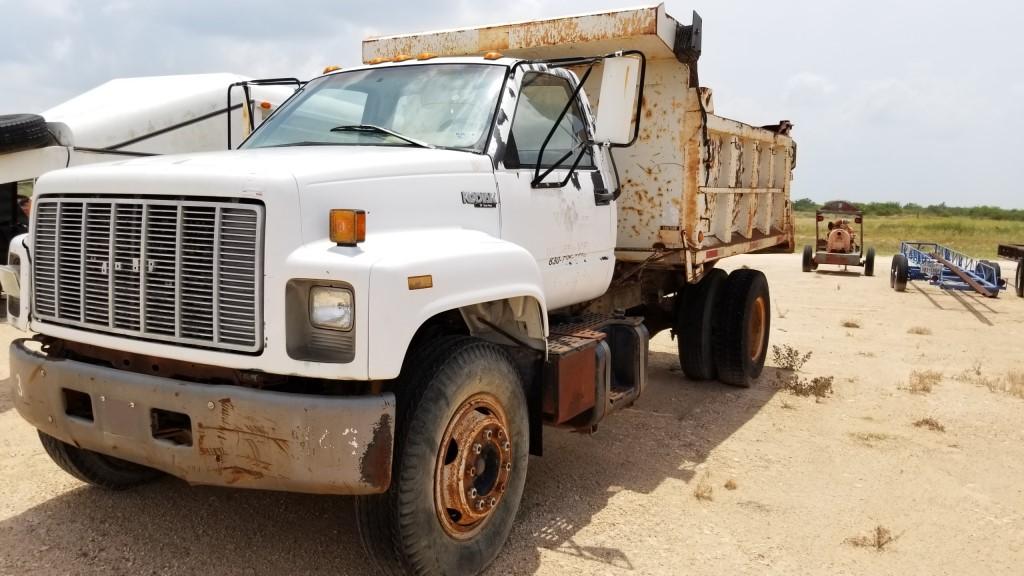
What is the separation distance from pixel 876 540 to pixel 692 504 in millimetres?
995

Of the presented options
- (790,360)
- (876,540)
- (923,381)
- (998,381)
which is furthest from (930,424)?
(876,540)

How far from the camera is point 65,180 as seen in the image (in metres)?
3.66

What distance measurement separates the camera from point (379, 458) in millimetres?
3186

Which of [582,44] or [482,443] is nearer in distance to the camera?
[482,443]

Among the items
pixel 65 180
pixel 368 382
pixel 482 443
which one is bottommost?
pixel 482 443

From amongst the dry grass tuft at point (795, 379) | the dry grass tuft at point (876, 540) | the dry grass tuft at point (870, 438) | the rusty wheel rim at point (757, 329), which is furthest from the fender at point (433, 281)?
the rusty wheel rim at point (757, 329)

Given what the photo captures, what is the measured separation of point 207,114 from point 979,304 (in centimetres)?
1304

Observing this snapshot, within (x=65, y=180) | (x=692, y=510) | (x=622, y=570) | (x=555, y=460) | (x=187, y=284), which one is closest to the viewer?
(x=187, y=284)

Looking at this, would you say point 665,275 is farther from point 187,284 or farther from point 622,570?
point 187,284

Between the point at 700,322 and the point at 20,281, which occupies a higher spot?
the point at 20,281

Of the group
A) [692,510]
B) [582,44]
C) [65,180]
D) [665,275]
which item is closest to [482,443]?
[692,510]

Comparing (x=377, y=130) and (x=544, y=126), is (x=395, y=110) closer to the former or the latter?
(x=377, y=130)

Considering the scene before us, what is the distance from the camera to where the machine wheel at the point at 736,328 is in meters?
7.69

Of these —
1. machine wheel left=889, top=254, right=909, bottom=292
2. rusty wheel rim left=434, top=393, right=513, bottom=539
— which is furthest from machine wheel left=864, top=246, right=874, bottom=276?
rusty wheel rim left=434, top=393, right=513, bottom=539
